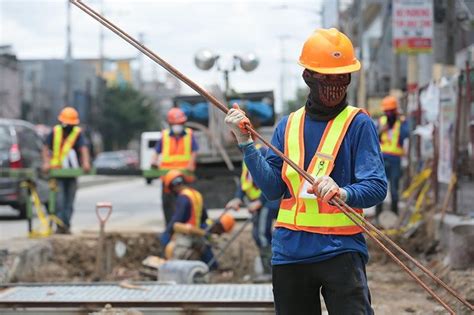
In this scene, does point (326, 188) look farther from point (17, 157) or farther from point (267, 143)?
point (17, 157)

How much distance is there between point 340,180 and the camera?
400 centimetres

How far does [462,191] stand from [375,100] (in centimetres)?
2763

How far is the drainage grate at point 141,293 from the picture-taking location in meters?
6.73

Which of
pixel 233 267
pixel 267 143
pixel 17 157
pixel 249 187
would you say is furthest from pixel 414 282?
pixel 17 157

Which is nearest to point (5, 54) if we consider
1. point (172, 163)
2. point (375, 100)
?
point (375, 100)

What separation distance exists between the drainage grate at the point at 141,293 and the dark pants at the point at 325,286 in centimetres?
259

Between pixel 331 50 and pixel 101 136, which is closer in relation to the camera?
pixel 331 50

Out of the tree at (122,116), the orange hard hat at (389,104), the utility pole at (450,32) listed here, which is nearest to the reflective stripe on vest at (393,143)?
the orange hard hat at (389,104)

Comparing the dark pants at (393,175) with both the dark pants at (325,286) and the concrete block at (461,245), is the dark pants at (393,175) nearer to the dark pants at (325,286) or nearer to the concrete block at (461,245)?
the concrete block at (461,245)

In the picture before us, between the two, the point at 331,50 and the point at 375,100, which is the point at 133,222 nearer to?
the point at 331,50

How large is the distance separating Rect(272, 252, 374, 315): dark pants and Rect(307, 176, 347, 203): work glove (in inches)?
13.5

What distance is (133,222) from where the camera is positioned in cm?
1569

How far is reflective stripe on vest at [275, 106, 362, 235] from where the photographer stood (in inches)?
155

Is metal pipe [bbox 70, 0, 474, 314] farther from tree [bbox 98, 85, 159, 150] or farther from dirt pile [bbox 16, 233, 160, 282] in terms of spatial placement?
tree [bbox 98, 85, 159, 150]
